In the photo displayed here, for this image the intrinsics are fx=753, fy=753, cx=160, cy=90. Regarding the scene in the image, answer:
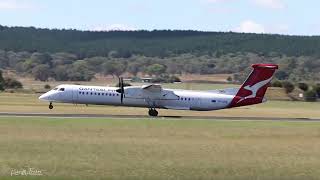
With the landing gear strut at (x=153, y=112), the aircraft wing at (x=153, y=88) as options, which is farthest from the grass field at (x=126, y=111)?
the aircraft wing at (x=153, y=88)

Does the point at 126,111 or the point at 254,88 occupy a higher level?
the point at 254,88

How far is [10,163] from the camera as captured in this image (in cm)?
2886

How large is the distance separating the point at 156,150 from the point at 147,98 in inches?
1198

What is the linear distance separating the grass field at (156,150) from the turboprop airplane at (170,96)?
45.6 ft

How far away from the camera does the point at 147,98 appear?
65.0 m

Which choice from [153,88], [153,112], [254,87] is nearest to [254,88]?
[254,87]

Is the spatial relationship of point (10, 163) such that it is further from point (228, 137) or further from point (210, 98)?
point (210, 98)

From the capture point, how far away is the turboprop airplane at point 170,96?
213 feet

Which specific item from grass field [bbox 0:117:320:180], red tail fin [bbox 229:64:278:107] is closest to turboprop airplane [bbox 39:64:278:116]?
red tail fin [bbox 229:64:278:107]

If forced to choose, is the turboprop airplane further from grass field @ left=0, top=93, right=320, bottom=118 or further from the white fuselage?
grass field @ left=0, top=93, right=320, bottom=118

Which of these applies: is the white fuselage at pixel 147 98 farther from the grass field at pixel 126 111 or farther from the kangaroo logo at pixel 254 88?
the kangaroo logo at pixel 254 88

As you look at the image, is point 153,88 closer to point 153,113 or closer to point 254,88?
point 153,113

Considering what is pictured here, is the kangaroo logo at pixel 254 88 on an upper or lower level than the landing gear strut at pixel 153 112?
upper

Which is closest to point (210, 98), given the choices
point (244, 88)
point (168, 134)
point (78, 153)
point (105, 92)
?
point (244, 88)
